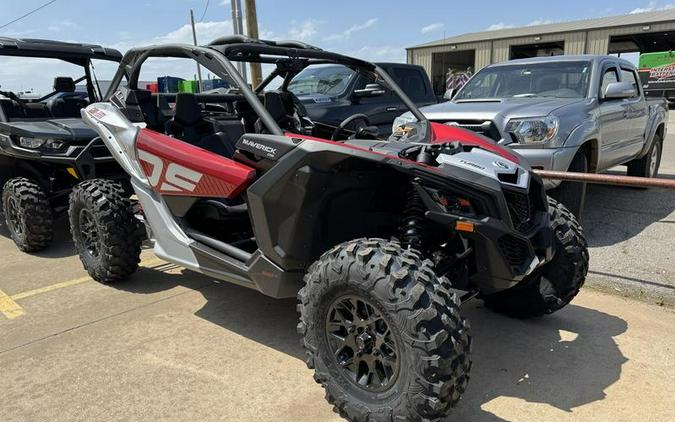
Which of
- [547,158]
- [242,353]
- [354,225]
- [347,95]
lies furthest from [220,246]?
[347,95]

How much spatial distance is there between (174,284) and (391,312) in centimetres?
283

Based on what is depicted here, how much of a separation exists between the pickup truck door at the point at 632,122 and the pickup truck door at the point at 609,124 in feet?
0.31

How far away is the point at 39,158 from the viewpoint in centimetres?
514

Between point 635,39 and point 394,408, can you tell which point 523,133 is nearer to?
point 394,408

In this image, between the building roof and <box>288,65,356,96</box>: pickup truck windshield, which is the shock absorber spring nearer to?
<box>288,65,356,96</box>: pickup truck windshield

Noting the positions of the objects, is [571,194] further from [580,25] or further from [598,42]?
[580,25]

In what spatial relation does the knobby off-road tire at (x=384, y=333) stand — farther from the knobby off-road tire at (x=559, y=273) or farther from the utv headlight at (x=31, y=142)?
the utv headlight at (x=31, y=142)

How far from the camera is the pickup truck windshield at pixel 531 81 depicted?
6.14 m

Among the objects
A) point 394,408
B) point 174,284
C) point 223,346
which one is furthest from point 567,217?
point 174,284

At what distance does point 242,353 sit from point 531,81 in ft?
16.3

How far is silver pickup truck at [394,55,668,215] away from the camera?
17.0 feet

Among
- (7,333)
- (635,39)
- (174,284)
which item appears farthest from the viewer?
(635,39)

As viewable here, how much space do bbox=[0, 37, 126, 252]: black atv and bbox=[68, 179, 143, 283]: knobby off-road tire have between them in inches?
30.1

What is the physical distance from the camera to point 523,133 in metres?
5.19
